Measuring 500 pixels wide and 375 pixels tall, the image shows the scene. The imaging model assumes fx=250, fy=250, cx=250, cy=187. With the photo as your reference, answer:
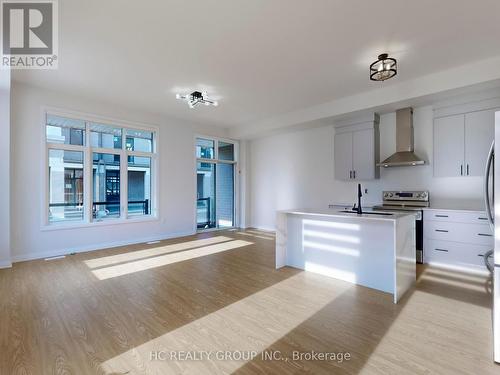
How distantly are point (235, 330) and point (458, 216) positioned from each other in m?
3.87

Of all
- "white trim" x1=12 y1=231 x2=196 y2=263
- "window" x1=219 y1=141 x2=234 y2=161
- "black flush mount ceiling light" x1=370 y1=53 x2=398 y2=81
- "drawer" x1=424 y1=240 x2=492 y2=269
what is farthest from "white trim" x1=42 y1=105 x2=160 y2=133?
"drawer" x1=424 y1=240 x2=492 y2=269

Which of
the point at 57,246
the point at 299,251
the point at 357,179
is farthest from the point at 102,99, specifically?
the point at 357,179

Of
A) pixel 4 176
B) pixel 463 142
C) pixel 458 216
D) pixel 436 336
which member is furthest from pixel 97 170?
pixel 463 142

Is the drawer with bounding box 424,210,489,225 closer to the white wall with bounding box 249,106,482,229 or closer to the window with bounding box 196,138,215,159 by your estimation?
the white wall with bounding box 249,106,482,229

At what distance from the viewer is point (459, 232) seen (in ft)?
12.9

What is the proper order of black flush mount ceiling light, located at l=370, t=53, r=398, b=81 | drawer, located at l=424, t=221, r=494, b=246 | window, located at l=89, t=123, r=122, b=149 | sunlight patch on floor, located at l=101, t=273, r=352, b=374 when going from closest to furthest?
sunlight patch on floor, located at l=101, t=273, r=352, b=374, black flush mount ceiling light, located at l=370, t=53, r=398, b=81, drawer, located at l=424, t=221, r=494, b=246, window, located at l=89, t=123, r=122, b=149

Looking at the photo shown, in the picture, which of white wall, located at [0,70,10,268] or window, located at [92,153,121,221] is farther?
window, located at [92,153,121,221]

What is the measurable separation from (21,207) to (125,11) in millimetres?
3881

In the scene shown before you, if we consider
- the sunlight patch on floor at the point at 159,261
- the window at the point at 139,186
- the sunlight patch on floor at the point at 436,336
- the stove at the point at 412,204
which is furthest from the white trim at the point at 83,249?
the sunlight patch on floor at the point at 436,336

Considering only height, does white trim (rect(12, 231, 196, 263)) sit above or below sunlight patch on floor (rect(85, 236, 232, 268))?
above

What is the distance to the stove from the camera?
430 centimetres

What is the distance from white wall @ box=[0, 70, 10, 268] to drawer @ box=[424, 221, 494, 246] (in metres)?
6.92

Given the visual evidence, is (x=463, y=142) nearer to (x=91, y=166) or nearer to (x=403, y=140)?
(x=403, y=140)

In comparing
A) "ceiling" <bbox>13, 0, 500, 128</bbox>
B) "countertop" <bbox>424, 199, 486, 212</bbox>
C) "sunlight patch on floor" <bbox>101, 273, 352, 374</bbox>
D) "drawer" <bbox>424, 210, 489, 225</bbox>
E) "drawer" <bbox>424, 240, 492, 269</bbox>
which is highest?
"ceiling" <bbox>13, 0, 500, 128</bbox>
